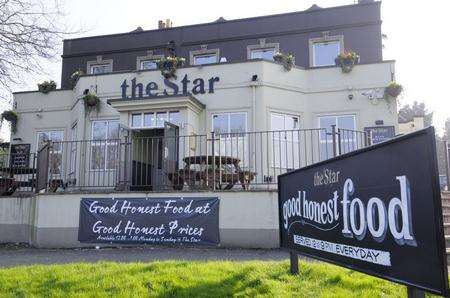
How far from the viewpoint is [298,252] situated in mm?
5879

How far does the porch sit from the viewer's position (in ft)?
37.0

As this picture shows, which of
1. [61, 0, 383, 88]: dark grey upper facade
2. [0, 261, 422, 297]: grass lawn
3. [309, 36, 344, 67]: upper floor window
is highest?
[61, 0, 383, 88]: dark grey upper facade

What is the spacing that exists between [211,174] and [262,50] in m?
11.0

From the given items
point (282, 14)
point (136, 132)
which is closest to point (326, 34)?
point (282, 14)

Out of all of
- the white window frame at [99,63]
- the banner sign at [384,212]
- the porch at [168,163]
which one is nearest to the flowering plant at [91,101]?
the porch at [168,163]

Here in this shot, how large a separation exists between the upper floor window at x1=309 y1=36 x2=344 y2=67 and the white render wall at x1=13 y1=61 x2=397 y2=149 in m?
3.09

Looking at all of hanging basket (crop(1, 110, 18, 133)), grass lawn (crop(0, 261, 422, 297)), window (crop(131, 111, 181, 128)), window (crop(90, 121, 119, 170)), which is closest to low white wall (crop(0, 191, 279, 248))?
window (crop(90, 121, 119, 170))

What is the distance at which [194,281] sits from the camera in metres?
5.91

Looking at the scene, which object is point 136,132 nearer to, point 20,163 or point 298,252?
point 20,163

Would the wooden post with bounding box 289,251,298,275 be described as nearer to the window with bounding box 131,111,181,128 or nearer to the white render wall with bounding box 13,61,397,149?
the white render wall with bounding box 13,61,397,149

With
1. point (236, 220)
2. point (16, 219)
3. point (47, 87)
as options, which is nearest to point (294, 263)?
point (236, 220)

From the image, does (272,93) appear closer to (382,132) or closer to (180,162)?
(382,132)

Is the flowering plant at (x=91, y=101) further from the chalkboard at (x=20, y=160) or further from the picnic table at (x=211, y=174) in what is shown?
the picnic table at (x=211, y=174)

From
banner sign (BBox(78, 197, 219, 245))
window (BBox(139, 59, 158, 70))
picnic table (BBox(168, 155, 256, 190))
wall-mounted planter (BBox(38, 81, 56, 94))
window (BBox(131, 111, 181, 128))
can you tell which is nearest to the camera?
banner sign (BBox(78, 197, 219, 245))
